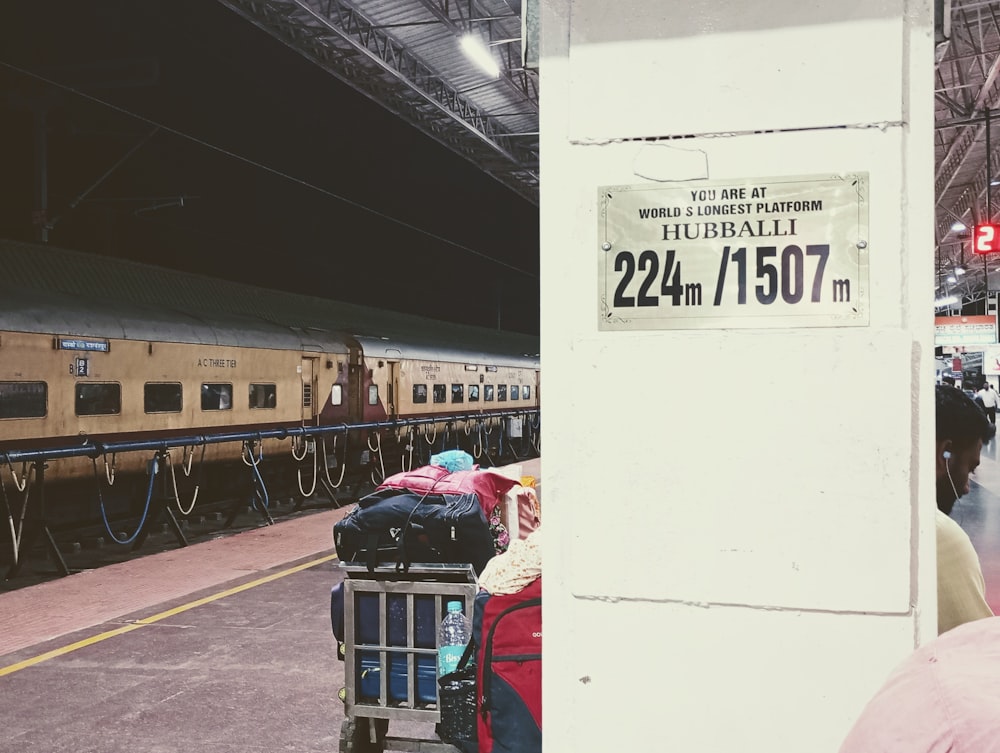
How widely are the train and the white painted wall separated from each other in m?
7.48

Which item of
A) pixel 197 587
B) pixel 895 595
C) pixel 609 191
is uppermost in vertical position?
pixel 609 191

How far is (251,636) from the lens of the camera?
6191 mm

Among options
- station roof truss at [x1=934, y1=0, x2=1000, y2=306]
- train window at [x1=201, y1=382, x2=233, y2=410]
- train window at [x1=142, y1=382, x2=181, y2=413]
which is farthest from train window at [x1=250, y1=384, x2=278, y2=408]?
station roof truss at [x1=934, y1=0, x2=1000, y2=306]

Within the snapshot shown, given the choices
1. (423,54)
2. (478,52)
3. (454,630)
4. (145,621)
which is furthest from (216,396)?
(454,630)

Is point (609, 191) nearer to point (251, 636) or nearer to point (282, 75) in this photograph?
point (251, 636)

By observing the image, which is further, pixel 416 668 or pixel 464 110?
pixel 464 110

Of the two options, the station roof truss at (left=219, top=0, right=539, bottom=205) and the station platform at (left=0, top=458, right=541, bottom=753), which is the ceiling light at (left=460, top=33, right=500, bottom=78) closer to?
the station roof truss at (left=219, top=0, right=539, bottom=205)

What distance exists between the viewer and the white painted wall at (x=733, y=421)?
2.05 m

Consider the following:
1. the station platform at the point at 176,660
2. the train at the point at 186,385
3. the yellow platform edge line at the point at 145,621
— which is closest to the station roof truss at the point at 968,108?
the station platform at the point at 176,660

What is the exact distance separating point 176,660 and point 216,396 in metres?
7.35

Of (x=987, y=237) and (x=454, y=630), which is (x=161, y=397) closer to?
(x=454, y=630)

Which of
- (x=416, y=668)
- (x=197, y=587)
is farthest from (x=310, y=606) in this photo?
(x=416, y=668)

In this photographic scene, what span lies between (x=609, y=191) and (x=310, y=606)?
5712 mm

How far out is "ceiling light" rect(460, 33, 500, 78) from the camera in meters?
12.6
